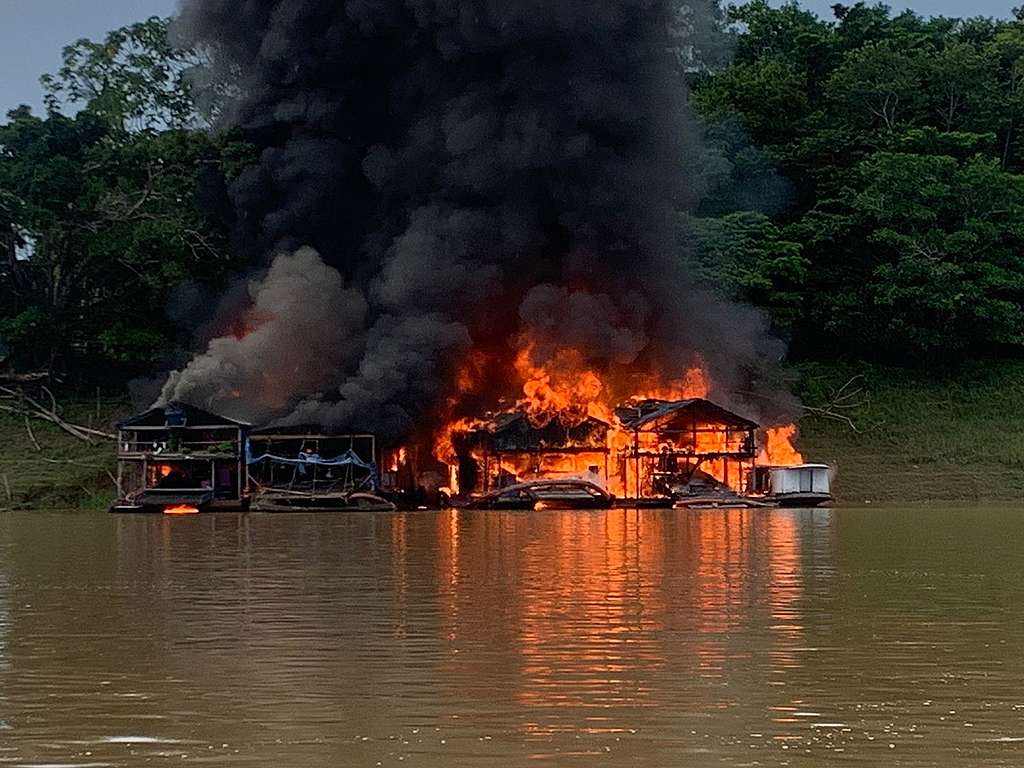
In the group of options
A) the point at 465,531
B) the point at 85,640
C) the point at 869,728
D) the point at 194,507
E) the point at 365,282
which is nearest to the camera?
the point at 869,728

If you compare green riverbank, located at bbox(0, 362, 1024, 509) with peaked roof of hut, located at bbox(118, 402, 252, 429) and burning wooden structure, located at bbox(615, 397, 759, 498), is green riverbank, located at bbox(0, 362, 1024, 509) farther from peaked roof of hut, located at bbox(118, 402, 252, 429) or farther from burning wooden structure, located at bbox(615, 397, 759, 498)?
burning wooden structure, located at bbox(615, 397, 759, 498)

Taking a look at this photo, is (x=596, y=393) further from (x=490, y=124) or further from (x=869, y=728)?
(x=869, y=728)

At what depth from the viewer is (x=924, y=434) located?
63625 mm

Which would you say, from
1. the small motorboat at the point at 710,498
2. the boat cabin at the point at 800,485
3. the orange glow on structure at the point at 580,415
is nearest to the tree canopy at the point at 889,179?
the orange glow on structure at the point at 580,415

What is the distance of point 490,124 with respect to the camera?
209ft

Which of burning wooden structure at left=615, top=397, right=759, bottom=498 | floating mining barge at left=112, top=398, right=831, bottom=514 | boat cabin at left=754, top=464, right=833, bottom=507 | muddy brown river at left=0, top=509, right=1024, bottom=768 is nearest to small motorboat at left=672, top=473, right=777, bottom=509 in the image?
floating mining barge at left=112, top=398, right=831, bottom=514

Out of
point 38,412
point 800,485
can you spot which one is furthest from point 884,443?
point 38,412

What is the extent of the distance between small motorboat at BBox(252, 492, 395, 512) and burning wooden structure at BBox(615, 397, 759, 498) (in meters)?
8.87

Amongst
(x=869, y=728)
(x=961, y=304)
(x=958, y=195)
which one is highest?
(x=958, y=195)

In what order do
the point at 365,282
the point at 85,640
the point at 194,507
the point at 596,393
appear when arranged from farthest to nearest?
the point at 365,282 → the point at 596,393 → the point at 194,507 → the point at 85,640

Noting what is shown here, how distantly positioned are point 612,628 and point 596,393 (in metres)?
41.9

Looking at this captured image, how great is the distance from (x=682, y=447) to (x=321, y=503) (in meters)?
12.7

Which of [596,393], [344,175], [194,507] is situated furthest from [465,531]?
[344,175]

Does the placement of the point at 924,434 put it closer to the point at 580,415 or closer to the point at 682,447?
the point at 682,447
